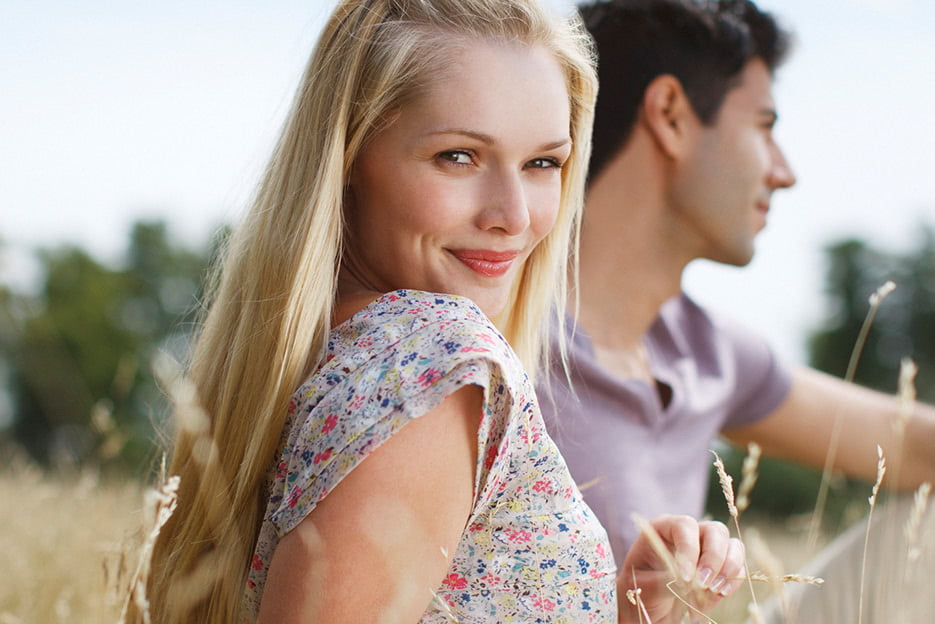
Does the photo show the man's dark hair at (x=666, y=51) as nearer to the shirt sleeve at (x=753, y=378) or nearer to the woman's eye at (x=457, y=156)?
the shirt sleeve at (x=753, y=378)

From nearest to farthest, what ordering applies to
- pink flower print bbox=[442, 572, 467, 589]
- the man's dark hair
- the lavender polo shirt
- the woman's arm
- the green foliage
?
the woman's arm → pink flower print bbox=[442, 572, 467, 589] → the lavender polo shirt → the man's dark hair → the green foliage

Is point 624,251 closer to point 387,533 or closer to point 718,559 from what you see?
point 718,559

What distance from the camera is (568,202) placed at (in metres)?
1.99

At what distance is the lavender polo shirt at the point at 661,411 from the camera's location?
2455mm

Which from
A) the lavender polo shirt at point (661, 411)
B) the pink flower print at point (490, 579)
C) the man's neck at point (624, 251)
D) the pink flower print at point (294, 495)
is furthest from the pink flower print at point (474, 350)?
the man's neck at point (624, 251)

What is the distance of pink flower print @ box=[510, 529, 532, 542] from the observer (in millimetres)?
1433

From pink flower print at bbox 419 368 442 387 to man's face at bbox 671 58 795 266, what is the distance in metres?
1.73

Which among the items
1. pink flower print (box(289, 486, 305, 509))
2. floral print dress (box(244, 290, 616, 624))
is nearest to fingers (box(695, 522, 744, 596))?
floral print dress (box(244, 290, 616, 624))

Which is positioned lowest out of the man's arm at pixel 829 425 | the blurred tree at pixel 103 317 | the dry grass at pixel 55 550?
the blurred tree at pixel 103 317

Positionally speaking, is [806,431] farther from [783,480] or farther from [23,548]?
[783,480]

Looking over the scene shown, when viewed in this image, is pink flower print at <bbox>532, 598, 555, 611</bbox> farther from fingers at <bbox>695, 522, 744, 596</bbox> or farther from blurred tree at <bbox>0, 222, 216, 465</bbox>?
blurred tree at <bbox>0, 222, 216, 465</bbox>

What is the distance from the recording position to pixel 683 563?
1387mm

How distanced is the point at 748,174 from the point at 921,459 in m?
1.29

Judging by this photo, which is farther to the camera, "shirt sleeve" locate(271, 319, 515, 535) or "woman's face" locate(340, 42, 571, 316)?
"woman's face" locate(340, 42, 571, 316)
